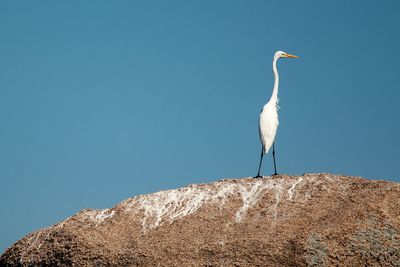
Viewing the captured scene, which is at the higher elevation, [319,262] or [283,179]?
[283,179]

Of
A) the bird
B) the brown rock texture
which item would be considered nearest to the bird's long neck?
the bird

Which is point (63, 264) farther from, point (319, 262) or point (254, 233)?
point (319, 262)

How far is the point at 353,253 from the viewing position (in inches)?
520

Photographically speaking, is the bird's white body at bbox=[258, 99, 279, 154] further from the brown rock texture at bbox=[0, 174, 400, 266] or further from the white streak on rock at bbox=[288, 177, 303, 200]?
the white streak on rock at bbox=[288, 177, 303, 200]

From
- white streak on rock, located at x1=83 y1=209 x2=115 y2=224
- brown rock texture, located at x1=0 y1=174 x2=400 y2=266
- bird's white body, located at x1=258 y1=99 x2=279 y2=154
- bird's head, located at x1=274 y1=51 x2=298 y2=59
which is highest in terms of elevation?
bird's head, located at x1=274 y1=51 x2=298 y2=59

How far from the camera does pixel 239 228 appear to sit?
1404 centimetres

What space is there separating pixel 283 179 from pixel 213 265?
3.19m

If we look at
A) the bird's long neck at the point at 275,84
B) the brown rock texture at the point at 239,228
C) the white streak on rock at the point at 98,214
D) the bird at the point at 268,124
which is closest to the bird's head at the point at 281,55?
the bird's long neck at the point at 275,84

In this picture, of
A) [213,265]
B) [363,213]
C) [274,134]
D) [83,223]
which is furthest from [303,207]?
[83,223]

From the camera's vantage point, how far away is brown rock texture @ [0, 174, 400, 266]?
13.2 m

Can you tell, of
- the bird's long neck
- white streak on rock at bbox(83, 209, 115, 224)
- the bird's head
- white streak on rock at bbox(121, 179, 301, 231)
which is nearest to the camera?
white streak on rock at bbox(121, 179, 301, 231)

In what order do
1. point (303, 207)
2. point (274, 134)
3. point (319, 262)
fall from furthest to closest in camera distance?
point (274, 134)
point (303, 207)
point (319, 262)

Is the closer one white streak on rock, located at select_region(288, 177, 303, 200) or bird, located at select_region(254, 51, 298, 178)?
white streak on rock, located at select_region(288, 177, 303, 200)

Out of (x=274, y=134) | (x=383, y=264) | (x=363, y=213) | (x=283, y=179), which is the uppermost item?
(x=274, y=134)
